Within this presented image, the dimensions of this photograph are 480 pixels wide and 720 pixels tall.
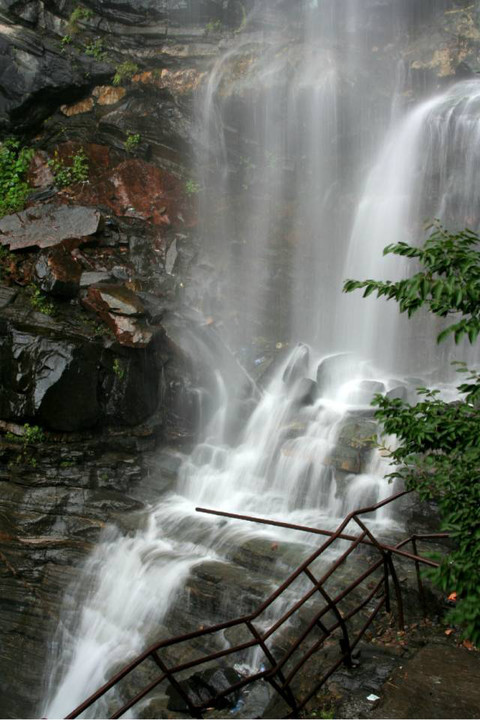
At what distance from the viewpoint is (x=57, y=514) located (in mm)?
10672

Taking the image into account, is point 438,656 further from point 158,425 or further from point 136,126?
point 136,126

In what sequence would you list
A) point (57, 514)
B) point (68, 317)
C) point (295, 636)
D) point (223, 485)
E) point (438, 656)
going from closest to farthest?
point (438, 656), point (295, 636), point (57, 514), point (223, 485), point (68, 317)

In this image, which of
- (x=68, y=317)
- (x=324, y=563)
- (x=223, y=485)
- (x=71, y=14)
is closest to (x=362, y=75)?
(x=71, y=14)

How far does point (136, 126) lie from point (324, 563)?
14.4 meters

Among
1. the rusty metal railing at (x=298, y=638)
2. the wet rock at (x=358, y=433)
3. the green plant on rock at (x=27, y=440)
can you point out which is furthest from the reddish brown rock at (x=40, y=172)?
the rusty metal railing at (x=298, y=638)

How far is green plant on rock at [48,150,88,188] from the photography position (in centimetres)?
1609

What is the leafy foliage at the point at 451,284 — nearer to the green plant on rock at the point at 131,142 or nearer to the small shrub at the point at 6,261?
the small shrub at the point at 6,261

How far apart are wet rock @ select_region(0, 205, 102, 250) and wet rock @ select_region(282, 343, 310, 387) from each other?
20.3 ft

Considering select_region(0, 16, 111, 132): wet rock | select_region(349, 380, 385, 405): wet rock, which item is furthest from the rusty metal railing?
select_region(0, 16, 111, 132): wet rock

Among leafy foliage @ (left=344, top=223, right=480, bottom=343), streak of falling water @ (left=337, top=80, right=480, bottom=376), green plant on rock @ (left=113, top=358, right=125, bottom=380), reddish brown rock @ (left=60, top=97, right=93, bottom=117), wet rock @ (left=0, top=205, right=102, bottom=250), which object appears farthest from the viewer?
reddish brown rock @ (left=60, top=97, right=93, bottom=117)

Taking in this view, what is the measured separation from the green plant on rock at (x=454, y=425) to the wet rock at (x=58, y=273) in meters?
10.1

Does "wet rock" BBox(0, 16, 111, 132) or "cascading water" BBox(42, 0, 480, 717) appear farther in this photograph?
"wet rock" BBox(0, 16, 111, 132)

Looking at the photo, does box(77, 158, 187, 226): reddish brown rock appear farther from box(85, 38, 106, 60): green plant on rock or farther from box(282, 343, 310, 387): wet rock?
box(282, 343, 310, 387): wet rock

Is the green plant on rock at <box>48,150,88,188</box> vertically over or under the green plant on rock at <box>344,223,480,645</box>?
over
